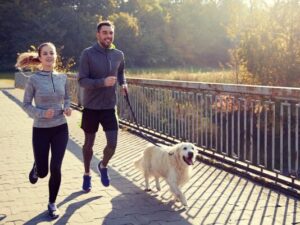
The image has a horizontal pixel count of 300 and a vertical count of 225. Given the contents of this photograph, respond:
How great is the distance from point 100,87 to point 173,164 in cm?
129

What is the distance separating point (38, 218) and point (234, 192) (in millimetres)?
2443

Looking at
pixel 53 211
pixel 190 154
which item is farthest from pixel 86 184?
pixel 190 154

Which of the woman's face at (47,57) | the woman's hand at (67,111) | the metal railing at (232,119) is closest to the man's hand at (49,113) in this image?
the woman's hand at (67,111)

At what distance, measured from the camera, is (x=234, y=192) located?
19.9 ft

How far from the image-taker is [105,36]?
588cm

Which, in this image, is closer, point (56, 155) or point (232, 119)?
point (56, 155)

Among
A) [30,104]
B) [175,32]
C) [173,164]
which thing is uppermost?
[175,32]

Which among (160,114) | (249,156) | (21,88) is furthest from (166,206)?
(21,88)

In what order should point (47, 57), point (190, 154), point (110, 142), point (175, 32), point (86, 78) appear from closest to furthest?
point (47, 57)
point (190, 154)
point (86, 78)
point (110, 142)
point (175, 32)

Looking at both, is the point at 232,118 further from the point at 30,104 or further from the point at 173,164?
the point at 30,104

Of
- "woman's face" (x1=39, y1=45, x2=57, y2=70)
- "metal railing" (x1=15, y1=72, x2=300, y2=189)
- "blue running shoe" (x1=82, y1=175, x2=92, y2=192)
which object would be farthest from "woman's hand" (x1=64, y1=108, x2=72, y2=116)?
"metal railing" (x1=15, y1=72, x2=300, y2=189)

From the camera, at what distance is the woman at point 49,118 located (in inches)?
202

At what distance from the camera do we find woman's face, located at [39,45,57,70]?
17.1 feet

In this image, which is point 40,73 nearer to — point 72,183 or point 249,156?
point 72,183
